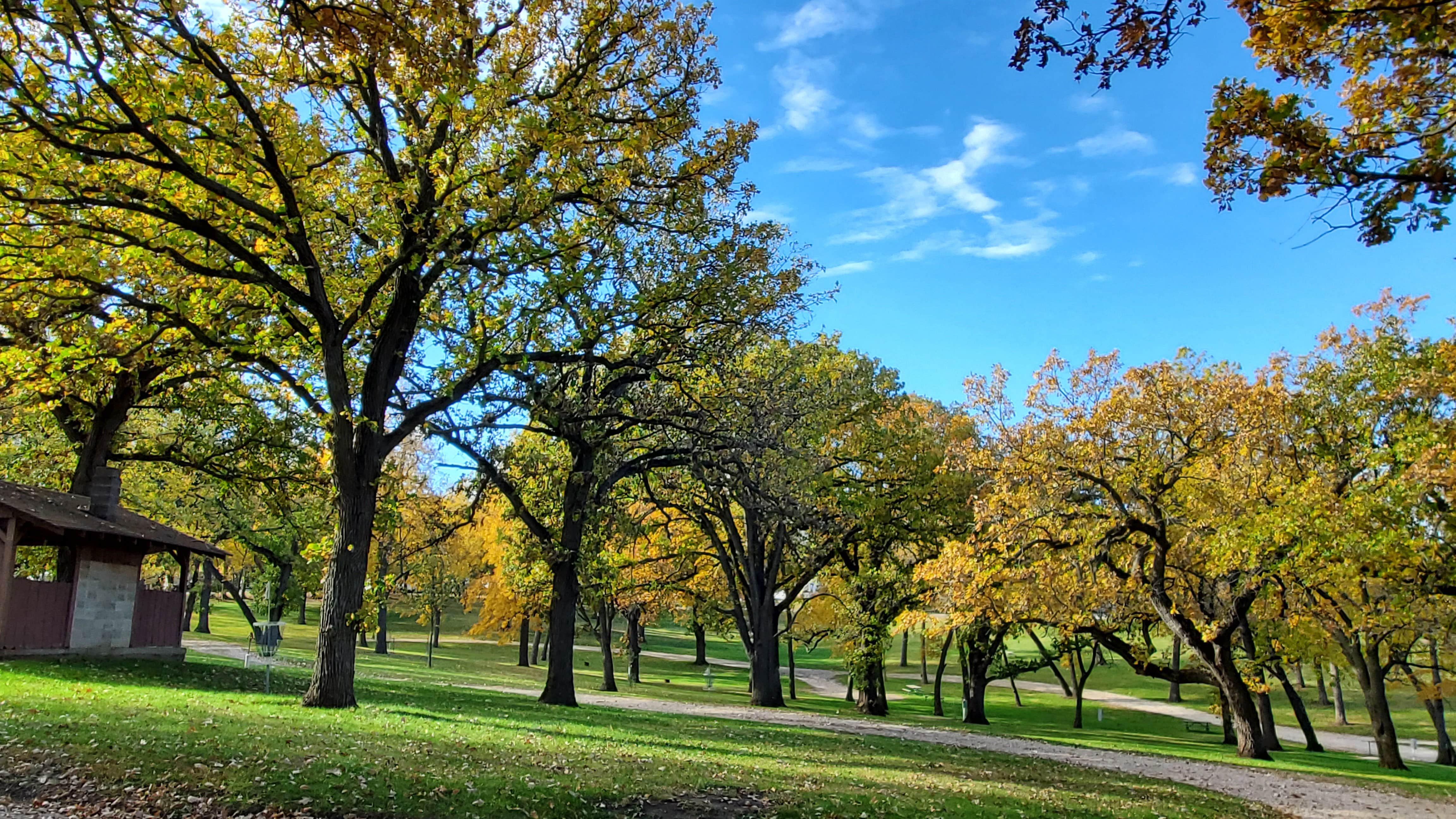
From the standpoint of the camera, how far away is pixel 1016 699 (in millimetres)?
45406

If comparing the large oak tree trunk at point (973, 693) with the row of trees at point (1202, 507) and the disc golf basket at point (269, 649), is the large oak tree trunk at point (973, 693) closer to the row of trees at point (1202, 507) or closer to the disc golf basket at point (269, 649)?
the row of trees at point (1202, 507)

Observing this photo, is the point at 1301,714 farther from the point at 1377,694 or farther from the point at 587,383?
the point at 587,383

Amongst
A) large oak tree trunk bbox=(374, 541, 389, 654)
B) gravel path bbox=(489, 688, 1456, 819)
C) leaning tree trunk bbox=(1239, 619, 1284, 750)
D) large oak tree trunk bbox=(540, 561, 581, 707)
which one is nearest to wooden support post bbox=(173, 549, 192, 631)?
large oak tree trunk bbox=(374, 541, 389, 654)

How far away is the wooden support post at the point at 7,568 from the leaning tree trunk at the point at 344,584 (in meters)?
7.65

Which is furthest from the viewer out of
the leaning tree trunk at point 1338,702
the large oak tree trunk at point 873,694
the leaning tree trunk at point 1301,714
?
the leaning tree trunk at point 1338,702

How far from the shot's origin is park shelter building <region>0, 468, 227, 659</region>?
16.7 metres

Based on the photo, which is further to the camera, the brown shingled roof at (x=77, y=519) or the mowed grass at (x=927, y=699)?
the mowed grass at (x=927, y=699)

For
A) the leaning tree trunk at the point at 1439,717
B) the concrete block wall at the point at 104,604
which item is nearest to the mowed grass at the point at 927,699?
the leaning tree trunk at the point at 1439,717

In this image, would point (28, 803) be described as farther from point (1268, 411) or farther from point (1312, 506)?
point (1268, 411)

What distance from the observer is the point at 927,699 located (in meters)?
46.6

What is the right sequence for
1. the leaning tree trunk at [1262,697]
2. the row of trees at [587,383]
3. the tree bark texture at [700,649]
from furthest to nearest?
the tree bark texture at [700,649]
the leaning tree trunk at [1262,697]
the row of trees at [587,383]

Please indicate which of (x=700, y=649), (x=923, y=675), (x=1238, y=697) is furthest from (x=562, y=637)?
(x=923, y=675)

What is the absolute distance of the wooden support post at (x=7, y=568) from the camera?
647 inches

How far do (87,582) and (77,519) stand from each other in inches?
65.0
